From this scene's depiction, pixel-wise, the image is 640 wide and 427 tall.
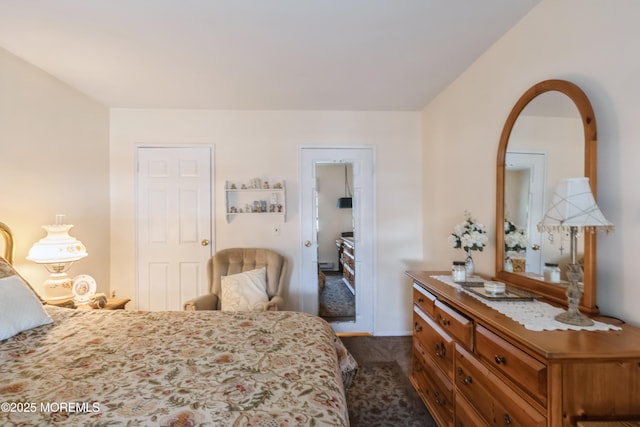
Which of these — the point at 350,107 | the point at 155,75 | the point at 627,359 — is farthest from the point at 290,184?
the point at 627,359

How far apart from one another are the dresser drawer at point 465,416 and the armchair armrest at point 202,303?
1.98 metres

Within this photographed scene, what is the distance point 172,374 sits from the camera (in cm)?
109

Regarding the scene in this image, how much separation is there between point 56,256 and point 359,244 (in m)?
2.65

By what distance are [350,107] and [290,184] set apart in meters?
1.07

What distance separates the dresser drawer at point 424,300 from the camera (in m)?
1.82

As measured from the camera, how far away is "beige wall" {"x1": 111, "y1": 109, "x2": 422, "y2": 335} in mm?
3104

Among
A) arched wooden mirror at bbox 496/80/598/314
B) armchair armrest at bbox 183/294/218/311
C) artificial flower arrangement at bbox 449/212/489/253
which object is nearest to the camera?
arched wooden mirror at bbox 496/80/598/314

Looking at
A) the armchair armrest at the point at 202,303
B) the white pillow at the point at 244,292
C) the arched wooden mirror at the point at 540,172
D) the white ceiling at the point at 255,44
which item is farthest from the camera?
the white pillow at the point at 244,292

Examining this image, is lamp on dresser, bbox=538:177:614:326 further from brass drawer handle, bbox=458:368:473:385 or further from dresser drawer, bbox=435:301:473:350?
brass drawer handle, bbox=458:368:473:385

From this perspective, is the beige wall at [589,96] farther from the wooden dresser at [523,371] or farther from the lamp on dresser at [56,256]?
the lamp on dresser at [56,256]

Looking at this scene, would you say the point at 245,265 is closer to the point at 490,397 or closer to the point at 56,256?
the point at 56,256

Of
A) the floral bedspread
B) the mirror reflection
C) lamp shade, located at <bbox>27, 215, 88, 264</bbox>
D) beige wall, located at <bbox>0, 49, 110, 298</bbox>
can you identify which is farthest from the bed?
the mirror reflection

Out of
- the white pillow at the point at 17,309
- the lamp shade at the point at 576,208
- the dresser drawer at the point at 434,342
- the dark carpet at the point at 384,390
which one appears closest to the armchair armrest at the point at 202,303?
the white pillow at the point at 17,309

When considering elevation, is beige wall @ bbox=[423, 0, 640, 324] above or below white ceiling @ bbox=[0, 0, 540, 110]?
below
